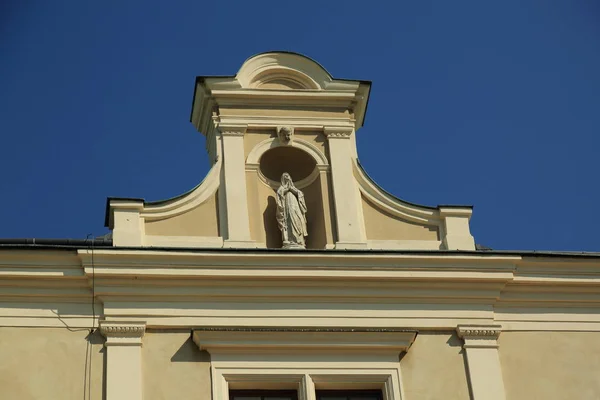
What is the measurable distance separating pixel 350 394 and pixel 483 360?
157 centimetres

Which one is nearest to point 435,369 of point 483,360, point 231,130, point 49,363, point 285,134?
point 483,360

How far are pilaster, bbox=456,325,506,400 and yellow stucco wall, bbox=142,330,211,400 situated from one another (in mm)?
2951

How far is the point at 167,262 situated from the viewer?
1797 cm

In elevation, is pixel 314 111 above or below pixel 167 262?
above

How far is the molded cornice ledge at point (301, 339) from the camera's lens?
17.6 metres

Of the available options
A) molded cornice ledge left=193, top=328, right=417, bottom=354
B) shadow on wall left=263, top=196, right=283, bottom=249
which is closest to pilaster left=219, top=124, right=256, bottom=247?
shadow on wall left=263, top=196, right=283, bottom=249

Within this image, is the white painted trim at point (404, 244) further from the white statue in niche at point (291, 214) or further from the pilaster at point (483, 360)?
the pilaster at point (483, 360)

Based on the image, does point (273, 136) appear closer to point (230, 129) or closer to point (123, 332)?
point (230, 129)

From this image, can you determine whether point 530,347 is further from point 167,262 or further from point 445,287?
point 167,262

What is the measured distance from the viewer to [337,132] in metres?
19.8

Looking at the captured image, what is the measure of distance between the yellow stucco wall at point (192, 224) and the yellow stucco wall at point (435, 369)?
2.71 metres

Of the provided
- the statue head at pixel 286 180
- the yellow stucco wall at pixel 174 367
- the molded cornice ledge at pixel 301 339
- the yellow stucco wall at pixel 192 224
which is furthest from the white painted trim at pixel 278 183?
the yellow stucco wall at pixel 174 367

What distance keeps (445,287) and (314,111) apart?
296cm

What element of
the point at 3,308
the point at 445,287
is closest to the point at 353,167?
the point at 445,287
